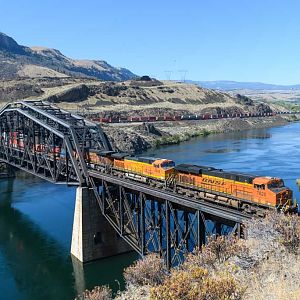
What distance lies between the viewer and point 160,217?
3256cm

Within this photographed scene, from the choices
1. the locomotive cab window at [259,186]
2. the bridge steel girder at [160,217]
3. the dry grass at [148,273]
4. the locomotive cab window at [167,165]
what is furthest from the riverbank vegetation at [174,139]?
the dry grass at [148,273]

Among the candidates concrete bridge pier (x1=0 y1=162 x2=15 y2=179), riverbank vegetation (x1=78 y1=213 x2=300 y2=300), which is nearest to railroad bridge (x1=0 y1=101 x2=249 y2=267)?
riverbank vegetation (x1=78 y1=213 x2=300 y2=300)

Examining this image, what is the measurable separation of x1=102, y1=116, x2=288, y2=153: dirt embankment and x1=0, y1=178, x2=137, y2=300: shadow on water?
65645mm

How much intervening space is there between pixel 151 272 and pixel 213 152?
9121cm

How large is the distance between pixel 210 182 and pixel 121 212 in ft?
29.5

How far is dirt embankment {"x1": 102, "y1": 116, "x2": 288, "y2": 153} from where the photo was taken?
11975cm

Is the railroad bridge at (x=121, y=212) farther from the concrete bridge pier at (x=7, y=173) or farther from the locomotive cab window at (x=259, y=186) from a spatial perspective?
the concrete bridge pier at (x=7, y=173)

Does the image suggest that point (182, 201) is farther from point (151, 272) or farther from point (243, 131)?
point (243, 131)

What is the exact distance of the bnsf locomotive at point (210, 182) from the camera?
2748 cm

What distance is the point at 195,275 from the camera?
14227 mm

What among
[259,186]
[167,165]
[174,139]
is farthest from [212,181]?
[174,139]

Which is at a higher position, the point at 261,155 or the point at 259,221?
the point at 259,221

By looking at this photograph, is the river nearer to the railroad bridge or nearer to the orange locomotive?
the railroad bridge

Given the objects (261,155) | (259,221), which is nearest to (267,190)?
(259,221)
